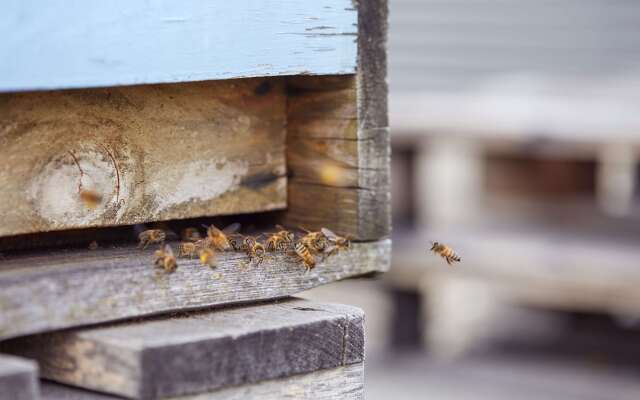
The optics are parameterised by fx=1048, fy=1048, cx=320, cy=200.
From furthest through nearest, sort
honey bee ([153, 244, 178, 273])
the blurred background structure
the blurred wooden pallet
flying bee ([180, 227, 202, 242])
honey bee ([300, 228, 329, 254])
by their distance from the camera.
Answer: the blurred background structure < the blurred wooden pallet < flying bee ([180, 227, 202, 242]) < honey bee ([300, 228, 329, 254]) < honey bee ([153, 244, 178, 273])

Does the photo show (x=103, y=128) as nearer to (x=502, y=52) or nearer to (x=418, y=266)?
(x=418, y=266)

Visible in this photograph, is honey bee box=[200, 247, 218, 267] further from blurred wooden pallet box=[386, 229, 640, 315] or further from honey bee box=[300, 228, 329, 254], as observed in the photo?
blurred wooden pallet box=[386, 229, 640, 315]

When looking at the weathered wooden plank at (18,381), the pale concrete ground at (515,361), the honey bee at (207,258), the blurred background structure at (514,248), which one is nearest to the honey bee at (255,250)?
the honey bee at (207,258)

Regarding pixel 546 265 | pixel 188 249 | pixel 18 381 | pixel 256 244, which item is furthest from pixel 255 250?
pixel 546 265

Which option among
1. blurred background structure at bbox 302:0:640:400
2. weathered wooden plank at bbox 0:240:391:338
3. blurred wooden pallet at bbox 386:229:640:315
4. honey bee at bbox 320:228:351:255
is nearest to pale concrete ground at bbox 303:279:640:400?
blurred background structure at bbox 302:0:640:400

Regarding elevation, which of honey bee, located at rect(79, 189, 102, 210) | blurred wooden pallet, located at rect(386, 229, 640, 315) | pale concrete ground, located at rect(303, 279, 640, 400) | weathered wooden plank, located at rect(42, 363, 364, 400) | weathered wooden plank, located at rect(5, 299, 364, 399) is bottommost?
pale concrete ground, located at rect(303, 279, 640, 400)

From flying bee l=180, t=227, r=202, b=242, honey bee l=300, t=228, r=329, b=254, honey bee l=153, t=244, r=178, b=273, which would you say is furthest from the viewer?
flying bee l=180, t=227, r=202, b=242
